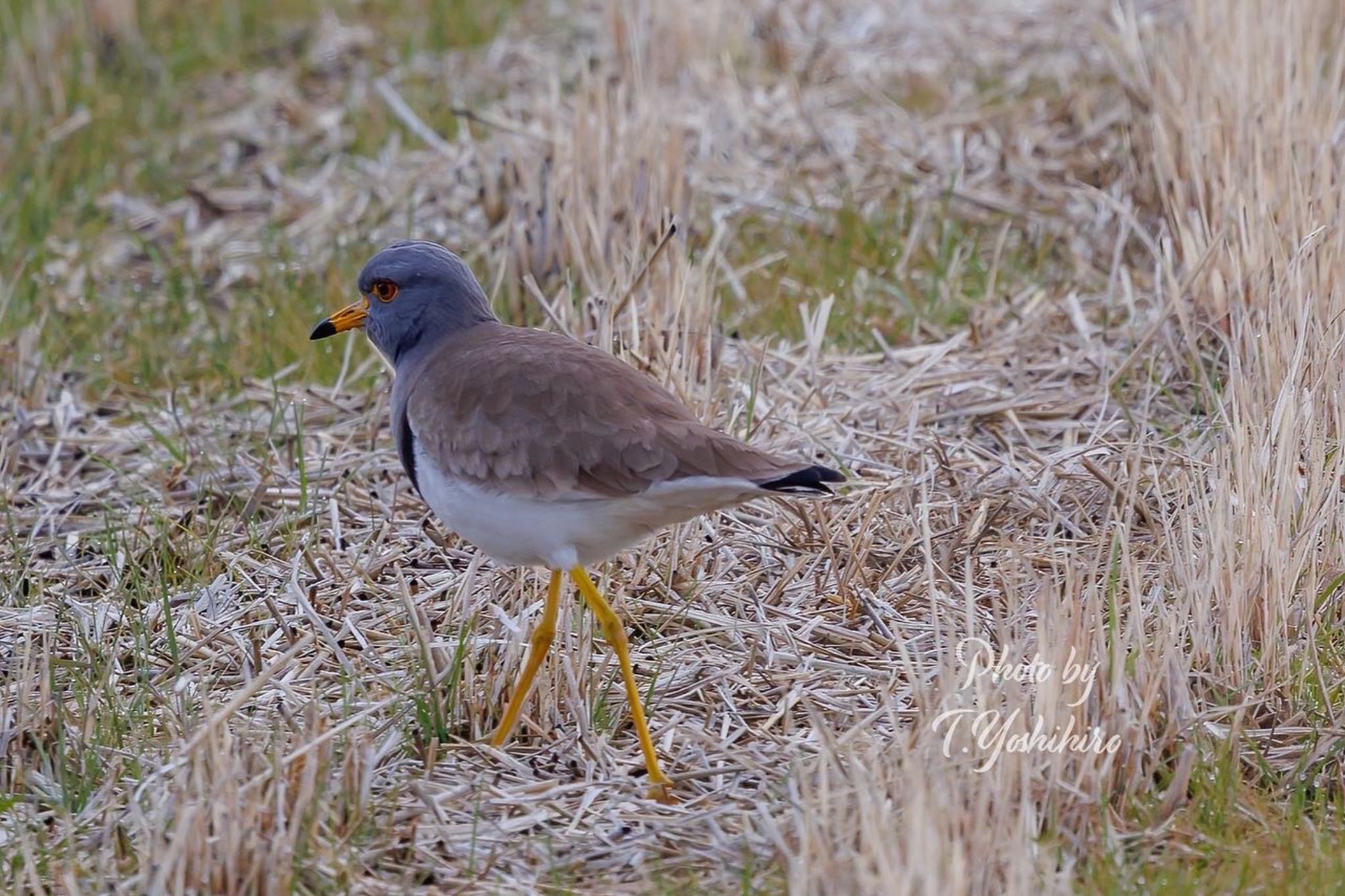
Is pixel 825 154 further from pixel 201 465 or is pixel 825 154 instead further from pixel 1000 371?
pixel 201 465

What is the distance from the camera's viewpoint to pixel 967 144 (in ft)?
25.9

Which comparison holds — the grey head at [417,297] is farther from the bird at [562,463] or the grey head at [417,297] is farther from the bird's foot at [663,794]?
the bird's foot at [663,794]

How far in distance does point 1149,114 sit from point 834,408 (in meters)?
2.30

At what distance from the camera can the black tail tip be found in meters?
A: 3.58

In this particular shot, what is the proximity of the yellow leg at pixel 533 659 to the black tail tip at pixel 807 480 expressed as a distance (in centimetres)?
70

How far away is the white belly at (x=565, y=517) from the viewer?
3824 millimetres

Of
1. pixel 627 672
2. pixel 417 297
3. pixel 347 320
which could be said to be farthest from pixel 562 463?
pixel 347 320

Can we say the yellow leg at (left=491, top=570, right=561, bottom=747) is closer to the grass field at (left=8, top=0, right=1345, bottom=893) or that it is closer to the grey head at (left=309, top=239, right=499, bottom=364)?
the grass field at (left=8, top=0, right=1345, bottom=893)

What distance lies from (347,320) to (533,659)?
3.85ft

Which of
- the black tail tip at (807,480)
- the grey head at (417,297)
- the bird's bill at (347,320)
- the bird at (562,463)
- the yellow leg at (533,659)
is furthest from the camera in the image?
the bird's bill at (347,320)

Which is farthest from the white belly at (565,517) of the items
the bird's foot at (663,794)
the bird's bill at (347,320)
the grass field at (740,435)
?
the bird's bill at (347,320)

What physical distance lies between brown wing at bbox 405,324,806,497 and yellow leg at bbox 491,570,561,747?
344 mm

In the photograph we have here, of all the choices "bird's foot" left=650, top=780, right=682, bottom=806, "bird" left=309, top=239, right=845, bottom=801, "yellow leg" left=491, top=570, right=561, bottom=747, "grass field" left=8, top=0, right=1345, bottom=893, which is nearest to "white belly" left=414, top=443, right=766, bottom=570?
"bird" left=309, top=239, right=845, bottom=801

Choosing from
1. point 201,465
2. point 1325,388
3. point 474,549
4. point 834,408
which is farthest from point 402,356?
point 1325,388
